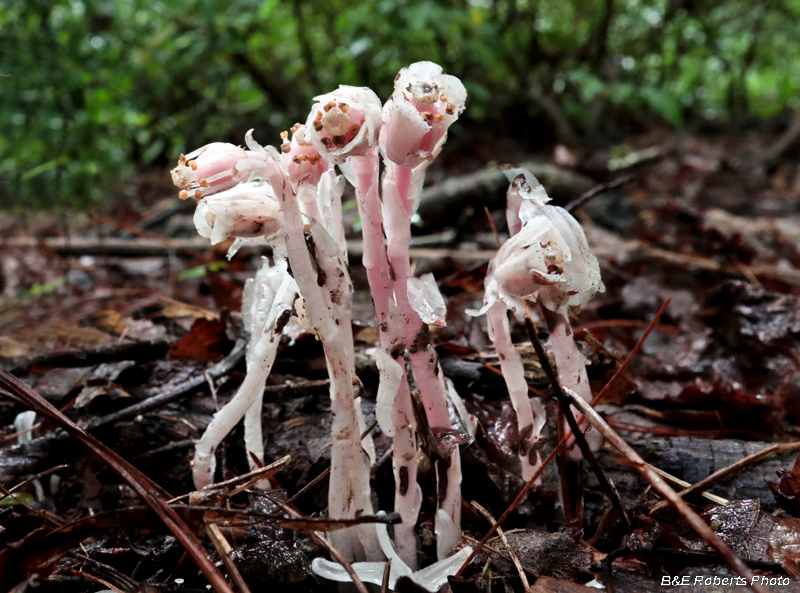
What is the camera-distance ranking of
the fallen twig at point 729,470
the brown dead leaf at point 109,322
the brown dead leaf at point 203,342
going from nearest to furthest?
the fallen twig at point 729,470 < the brown dead leaf at point 203,342 < the brown dead leaf at point 109,322

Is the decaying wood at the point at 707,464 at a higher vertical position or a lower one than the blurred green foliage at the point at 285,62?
lower

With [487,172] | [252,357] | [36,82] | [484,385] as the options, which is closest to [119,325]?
[252,357]

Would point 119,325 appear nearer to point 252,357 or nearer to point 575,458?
point 252,357

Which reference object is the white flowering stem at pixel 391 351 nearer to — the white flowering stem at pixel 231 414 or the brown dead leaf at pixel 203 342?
the white flowering stem at pixel 231 414

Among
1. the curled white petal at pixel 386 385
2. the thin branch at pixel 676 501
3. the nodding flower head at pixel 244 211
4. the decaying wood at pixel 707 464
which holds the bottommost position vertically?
the decaying wood at pixel 707 464

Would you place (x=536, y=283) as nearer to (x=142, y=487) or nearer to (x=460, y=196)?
(x=142, y=487)

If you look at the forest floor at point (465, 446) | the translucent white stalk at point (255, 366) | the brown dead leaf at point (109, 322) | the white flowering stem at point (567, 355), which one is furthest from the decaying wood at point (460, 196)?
the white flowering stem at point (567, 355)
